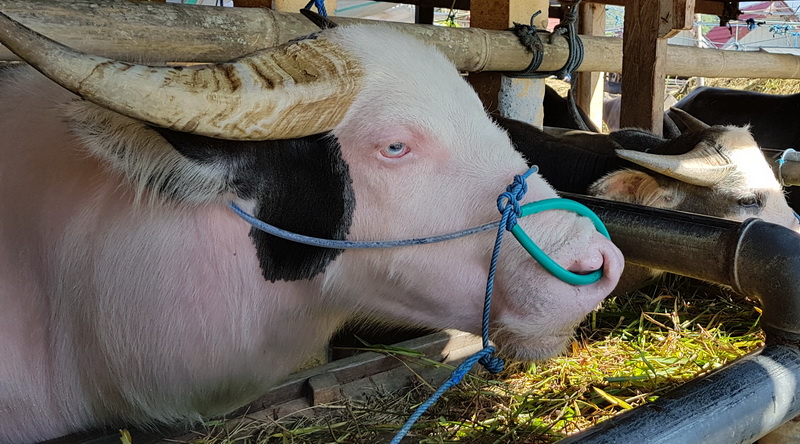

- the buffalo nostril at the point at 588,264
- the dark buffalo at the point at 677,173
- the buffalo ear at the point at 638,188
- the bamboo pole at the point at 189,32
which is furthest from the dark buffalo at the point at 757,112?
the buffalo nostril at the point at 588,264

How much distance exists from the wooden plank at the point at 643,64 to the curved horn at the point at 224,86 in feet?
9.52

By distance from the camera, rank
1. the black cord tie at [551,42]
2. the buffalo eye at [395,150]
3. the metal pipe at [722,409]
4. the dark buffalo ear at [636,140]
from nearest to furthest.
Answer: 1. the metal pipe at [722,409]
2. the buffalo eye at [395,150]
3. the black cord tie at [551,42]
4. the dark buffalo ear at [636,140]

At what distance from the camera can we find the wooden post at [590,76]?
7.70 m

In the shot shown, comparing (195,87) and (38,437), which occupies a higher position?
(195,87)

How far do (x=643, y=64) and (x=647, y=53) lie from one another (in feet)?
0.23

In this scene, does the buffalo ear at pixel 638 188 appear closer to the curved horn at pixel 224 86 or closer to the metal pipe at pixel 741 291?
the metal pipe at pixel 741 291

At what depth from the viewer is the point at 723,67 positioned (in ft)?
16.8

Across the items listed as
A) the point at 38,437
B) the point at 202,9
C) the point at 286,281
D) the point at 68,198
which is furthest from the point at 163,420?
the point at 202,9

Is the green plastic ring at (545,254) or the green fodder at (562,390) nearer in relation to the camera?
the green plastic ring at (545,254)

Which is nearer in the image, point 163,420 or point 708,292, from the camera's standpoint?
point 163,420

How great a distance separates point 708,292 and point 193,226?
3287mm

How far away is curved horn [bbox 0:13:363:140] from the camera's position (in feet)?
3.55

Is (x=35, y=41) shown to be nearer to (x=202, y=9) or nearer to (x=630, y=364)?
(x=202, y=9)

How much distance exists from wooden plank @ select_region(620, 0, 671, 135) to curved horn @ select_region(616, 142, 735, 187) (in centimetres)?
58
